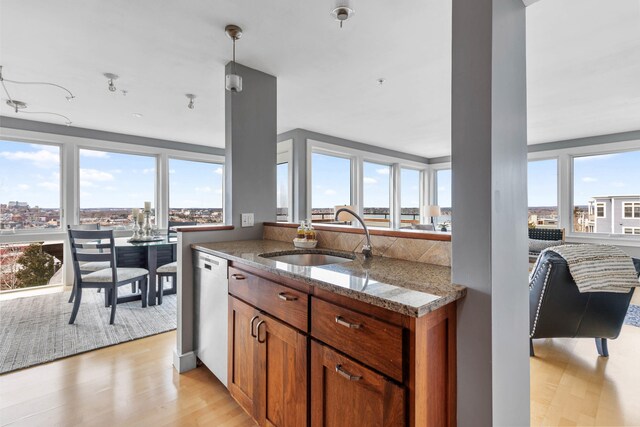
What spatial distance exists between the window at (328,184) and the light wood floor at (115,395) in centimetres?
327

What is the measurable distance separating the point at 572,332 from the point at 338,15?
267cm

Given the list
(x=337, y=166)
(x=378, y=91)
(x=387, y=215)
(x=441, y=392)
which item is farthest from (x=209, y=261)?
(x=387, y=215)

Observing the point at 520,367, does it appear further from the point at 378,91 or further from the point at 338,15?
the point at 378,91

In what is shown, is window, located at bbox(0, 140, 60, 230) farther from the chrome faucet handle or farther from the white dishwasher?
the chrome faucet handle

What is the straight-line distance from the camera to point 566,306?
2.12 meters

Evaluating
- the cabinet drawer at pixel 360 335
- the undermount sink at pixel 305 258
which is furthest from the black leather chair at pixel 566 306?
the cabinet drawer at pixel 360 335

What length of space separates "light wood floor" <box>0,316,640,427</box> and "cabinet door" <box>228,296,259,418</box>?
174 mm

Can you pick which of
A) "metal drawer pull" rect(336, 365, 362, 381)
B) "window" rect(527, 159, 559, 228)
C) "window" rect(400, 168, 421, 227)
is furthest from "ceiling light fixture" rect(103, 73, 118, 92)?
"window" rect(527, 159, 559, 228)

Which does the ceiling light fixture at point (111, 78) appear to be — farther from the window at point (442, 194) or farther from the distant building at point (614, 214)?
the distant building at point (614, 214)

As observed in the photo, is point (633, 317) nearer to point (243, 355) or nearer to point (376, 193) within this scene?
point (243, 355)

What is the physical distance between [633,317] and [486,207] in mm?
3633

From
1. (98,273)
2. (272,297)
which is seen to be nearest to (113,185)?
(98,273)

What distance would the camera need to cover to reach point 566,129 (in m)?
4.69

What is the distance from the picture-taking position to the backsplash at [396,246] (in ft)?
4.55
